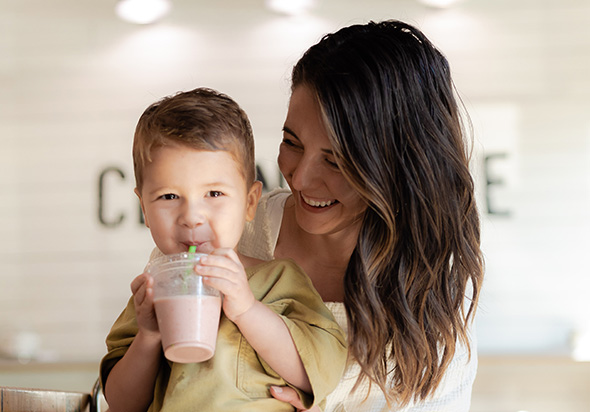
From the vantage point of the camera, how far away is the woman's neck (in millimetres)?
2004

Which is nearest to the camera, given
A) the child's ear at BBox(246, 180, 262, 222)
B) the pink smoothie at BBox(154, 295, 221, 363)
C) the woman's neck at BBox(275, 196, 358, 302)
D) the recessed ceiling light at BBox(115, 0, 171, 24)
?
the pink smoothie at BBox(154, 295, 221, 363)

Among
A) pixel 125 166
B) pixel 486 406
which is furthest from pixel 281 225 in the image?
pixel 486 406

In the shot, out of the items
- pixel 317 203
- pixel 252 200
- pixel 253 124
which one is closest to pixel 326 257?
pixel 317 203

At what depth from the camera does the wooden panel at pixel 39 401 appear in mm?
1660

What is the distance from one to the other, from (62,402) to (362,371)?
752 millimetres

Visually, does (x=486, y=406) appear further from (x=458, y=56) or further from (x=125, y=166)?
(x=125, y=166)

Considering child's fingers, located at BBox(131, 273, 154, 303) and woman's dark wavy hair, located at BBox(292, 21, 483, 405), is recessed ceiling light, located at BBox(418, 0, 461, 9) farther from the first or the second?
child's fingers, located at BBox(131, 273, 154, 303)

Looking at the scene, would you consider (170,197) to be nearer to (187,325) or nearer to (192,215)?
(192,215)

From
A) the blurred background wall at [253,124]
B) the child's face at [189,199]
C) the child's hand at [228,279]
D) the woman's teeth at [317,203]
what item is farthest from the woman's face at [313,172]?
the blurred background wall at [253,124]

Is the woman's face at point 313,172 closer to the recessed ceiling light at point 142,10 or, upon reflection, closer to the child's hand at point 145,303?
the child's hand at point 145,303

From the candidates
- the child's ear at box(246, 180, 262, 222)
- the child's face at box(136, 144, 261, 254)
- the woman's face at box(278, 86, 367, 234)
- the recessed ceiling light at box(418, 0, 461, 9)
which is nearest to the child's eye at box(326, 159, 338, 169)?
the woman's face at box(278, 86, 367, 234)

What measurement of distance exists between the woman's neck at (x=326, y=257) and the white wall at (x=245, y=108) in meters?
2.77

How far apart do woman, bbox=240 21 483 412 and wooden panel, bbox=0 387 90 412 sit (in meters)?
0.66

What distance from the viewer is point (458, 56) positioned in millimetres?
4828
